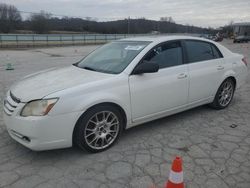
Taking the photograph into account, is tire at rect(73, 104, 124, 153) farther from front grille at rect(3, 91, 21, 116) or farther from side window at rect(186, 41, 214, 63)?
side window at rect(186, 41, 214, 63)

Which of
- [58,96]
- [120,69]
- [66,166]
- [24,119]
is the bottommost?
[66,166]

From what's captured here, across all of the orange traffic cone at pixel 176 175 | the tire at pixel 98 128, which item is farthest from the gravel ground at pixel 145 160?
the orange traffic cone at pixel 176 175

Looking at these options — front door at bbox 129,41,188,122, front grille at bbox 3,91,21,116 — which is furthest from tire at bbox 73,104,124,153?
front grille at bbox 3,91,21,116

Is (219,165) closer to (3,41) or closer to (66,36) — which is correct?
(3,41)

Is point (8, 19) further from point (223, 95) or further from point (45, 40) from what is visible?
point (223, 95)

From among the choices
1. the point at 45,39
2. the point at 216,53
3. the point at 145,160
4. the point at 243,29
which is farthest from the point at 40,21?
the point at 243,29

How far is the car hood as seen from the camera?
3285 millimetres

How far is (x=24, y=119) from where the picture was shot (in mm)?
3123

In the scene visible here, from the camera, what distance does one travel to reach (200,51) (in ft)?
16.0

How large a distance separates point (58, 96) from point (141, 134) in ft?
5.29

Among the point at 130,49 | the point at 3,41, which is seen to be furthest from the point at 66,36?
the point at 130,49

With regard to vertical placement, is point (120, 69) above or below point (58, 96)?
above

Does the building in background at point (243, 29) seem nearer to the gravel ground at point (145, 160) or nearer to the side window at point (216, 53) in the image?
the side window at point (216, 53)

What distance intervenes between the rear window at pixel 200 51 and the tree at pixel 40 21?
4385 cm
